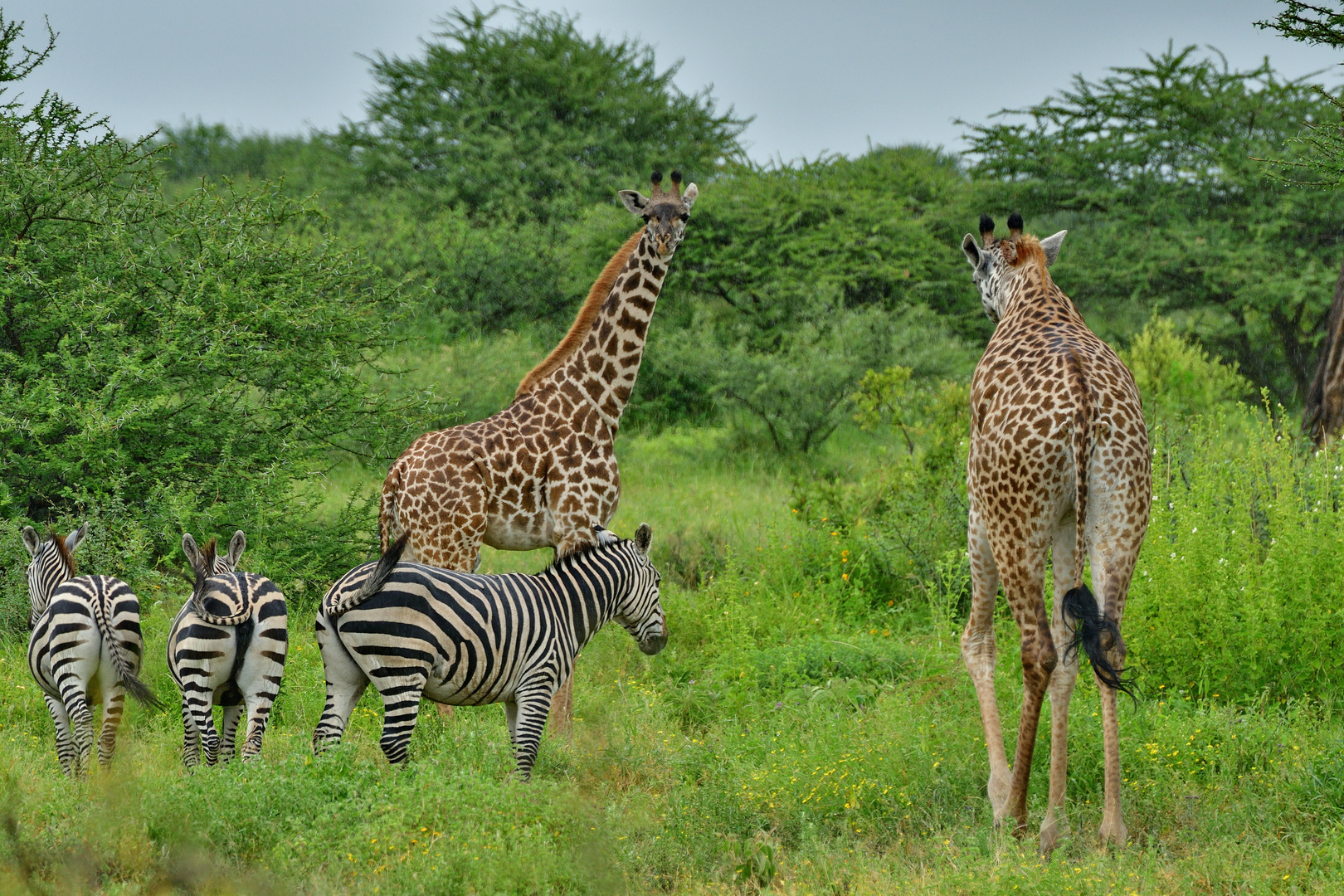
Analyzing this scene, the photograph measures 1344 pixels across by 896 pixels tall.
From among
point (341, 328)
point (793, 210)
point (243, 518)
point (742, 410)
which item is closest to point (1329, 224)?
point (793, 210)

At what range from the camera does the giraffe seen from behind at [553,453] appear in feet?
20.2

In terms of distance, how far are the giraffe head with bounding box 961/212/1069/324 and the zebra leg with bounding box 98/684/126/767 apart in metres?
4.87

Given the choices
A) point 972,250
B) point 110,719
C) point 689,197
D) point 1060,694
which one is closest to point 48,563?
point 110,719

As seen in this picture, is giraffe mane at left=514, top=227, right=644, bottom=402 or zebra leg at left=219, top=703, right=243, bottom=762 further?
giraffe mane at left=514, top=227, right=644, bottom=402

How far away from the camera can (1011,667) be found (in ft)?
22.4

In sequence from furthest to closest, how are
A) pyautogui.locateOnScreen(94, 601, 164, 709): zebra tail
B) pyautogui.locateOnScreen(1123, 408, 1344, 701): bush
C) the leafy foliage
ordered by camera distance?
1. the leafy foliage
2. pyautogui.locateOnScreen(1123, 408, 1344, 701): bush
3. pyautogui.locateOnScreen(94, 601, 164, 709): zebra tail

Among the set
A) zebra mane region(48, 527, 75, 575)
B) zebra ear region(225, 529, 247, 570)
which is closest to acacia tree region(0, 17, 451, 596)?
zebra mane region(48, 527, 75, 575)

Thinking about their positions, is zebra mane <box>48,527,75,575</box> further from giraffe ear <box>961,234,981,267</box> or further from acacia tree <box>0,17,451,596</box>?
giraffe ear <box>961,234,981,267</box>

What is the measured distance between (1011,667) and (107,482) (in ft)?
→ 20.4

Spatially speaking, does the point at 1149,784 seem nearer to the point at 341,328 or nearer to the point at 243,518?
the point at 243,518

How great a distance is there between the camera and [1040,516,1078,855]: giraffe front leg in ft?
15.7

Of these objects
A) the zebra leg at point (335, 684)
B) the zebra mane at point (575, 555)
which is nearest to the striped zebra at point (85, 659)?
the zebra leg at point (335, 684)

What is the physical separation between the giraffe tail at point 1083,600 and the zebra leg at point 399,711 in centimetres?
277

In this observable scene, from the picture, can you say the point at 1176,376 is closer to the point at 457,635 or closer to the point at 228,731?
the point at 457,635
